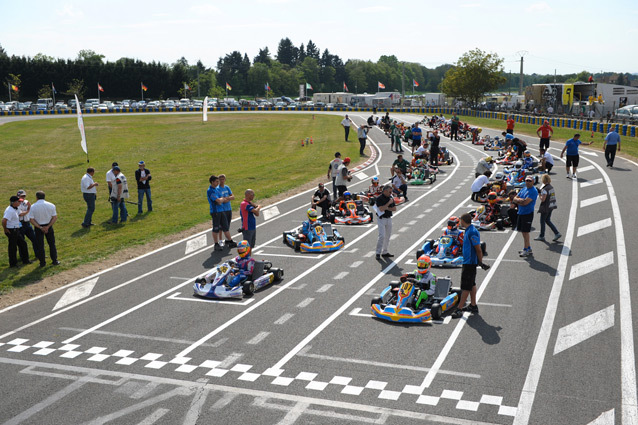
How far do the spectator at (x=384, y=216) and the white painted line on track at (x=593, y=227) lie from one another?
6719 mm

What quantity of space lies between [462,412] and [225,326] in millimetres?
5439

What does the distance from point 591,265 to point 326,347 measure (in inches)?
339

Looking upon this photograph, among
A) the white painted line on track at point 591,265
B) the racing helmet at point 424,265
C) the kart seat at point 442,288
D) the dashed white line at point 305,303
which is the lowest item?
the dashed white line at point 305,303

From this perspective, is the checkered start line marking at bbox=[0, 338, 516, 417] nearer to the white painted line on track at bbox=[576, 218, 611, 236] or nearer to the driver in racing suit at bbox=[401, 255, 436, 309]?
the driver in racing suit at bbox=[401, 255, 436, 309]

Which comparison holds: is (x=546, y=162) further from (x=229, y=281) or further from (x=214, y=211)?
(x=229, y=281)

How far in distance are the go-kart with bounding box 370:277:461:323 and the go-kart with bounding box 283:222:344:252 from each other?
4.66 meters

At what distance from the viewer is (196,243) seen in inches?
758

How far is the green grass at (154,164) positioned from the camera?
2079cm

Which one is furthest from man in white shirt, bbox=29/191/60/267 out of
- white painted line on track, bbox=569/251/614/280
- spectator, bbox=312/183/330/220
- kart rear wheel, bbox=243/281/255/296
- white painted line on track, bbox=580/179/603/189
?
white painted line on track, bbox=580/179/603/189

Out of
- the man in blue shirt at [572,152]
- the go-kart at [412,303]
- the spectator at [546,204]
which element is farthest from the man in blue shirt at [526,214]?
the man in blue shirt at [572,152]

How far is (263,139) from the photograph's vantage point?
54.6 metres

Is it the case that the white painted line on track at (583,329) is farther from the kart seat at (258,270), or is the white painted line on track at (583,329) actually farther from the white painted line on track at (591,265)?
the kart seat at (258,270)

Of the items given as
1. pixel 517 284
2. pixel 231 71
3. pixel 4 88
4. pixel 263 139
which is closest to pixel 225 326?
Answer: pixel 517 284

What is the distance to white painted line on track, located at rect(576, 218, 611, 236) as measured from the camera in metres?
19.2
